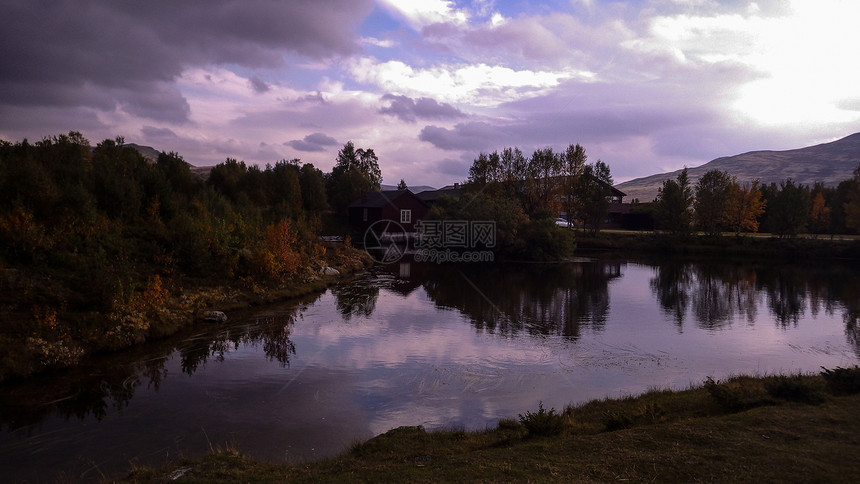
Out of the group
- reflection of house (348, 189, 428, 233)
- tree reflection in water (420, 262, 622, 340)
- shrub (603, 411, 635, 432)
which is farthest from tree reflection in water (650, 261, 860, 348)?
reflection of house (348, 189, 428, 233)

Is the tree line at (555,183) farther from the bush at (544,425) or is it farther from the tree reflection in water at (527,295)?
the bush at (544,425)

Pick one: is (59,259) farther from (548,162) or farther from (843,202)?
(843,202)

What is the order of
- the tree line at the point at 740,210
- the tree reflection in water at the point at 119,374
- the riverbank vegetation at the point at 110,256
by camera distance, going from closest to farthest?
the tree reflection in water at the point at 119,374 < the riverbank vegetation at the point at 110,256 < the tree line at the point at 740,210

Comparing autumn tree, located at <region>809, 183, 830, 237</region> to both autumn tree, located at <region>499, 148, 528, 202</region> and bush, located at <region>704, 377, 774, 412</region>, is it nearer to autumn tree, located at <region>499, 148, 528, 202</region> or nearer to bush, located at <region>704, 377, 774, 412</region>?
autumn tree, located at <region>499, 148, 528, 202</region>

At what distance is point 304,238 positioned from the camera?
107 feet

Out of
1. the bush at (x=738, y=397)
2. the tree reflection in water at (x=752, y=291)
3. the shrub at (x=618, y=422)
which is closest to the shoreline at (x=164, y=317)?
the shrub at (x=618, y=422)

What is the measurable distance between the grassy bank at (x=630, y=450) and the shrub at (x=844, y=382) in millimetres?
27

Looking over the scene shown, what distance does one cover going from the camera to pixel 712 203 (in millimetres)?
57656

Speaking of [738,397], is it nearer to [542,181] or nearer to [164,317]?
[164,317]

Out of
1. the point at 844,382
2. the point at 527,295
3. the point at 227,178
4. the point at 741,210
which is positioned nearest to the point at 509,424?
the point at 844,382

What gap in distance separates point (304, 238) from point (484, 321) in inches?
660

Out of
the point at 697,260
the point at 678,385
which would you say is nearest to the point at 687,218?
the point at 697,260

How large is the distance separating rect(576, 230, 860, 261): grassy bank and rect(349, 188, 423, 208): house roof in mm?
23160

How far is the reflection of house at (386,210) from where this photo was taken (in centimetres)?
5984
